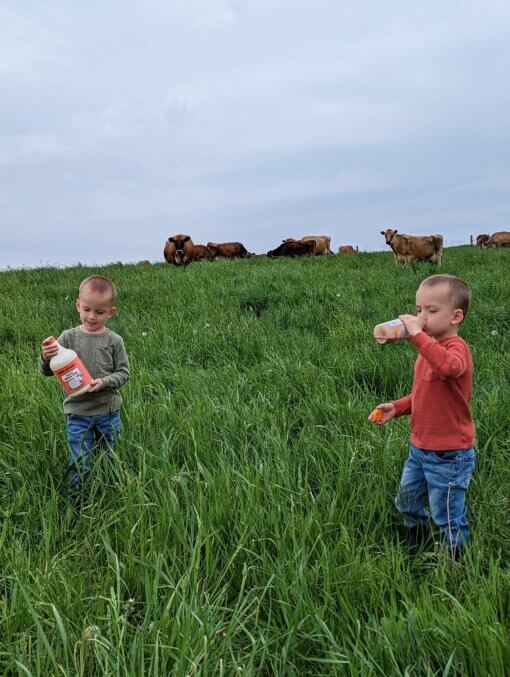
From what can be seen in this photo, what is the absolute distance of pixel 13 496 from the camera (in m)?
2.83

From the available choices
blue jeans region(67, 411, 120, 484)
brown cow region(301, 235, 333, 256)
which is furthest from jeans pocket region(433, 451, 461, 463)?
brown cow region(301, 235, 333, 256)

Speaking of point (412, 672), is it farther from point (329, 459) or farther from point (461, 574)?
point (329, 459)

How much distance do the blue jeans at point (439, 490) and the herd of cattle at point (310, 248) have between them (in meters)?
12.3

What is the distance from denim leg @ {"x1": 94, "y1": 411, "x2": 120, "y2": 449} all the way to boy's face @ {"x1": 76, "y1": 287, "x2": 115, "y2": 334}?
0.52m

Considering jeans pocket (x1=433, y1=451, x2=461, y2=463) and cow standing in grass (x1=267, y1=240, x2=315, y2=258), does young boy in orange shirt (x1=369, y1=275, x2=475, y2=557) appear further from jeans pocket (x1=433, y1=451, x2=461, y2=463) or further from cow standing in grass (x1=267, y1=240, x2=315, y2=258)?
cow standing in grass (x1=267, y1=240, x2=315, y2=258)

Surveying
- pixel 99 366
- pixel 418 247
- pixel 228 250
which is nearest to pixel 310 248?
pixel 228 250

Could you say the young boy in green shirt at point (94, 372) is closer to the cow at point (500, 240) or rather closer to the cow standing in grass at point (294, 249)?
the cow standing in grass at point (294, 249)

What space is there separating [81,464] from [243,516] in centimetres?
124

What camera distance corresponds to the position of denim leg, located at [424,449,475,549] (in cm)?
250

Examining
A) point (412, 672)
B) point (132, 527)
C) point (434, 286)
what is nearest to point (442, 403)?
point (434, 286)

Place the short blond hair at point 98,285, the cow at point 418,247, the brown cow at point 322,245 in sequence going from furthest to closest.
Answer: the brown cow at point 322,245 → the cow at point 418,247 → the short blond hair at point 98,285

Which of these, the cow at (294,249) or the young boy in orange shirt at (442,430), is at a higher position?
the cow at (294,249)

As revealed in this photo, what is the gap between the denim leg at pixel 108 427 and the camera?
3320mm

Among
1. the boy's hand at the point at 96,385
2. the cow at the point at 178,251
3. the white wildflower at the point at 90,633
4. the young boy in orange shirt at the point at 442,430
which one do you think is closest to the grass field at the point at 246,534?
the white wildflower at the point at 90,633
